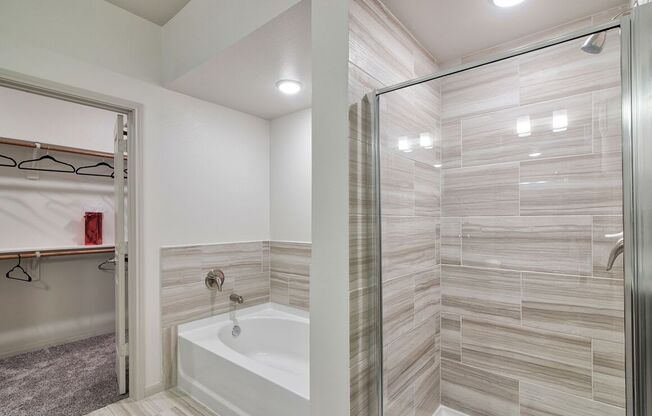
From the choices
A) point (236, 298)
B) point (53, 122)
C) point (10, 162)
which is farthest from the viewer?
point (53, 122)

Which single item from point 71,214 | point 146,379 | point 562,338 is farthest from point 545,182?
point 71,214

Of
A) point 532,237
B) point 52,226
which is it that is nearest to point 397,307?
point 532,237

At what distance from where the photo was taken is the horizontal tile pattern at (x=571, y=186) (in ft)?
4.25

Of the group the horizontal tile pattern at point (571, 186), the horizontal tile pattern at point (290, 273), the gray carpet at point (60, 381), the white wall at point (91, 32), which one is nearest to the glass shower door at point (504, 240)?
the horizontal tile pattern at point (571, 186)

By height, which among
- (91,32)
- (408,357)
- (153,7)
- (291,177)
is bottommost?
(408,357)

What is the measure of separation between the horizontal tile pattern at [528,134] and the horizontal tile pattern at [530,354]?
88 cm

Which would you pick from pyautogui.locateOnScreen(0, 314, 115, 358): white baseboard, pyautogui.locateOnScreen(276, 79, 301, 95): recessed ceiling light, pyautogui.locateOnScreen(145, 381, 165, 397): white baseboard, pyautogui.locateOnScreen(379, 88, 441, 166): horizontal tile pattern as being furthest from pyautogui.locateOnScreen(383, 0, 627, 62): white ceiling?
pyautogui.locateOnScreen(0, 314, 115, 358): white baseboard

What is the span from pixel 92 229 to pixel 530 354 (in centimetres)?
402

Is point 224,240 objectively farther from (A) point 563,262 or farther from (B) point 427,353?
(A) point 563,262

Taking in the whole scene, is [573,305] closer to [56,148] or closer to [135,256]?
[135,256]

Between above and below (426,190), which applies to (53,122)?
above

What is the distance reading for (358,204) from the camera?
1331 mm

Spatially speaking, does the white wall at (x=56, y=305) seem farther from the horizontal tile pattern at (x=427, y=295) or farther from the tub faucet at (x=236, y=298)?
the horizontal tile pattern at (x=427, y=295)

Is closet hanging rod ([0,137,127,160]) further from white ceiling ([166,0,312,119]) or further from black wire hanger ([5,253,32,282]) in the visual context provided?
white ceiling ([166,0,312,119])
